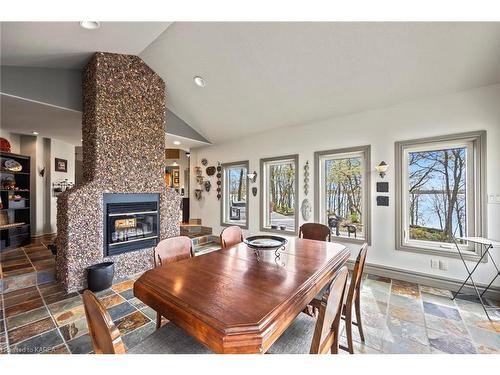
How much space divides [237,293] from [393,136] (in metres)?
3.26

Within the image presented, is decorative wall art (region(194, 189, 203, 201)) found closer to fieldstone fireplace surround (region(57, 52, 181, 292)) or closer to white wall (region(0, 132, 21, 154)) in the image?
fieldstone fireplace surround (region(57, 52, 181, 292))

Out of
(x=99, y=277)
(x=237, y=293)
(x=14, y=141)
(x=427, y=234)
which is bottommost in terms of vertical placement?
(x=99, y=277)

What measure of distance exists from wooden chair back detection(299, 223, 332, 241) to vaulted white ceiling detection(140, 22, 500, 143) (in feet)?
6.35

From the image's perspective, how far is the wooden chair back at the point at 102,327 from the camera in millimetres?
747

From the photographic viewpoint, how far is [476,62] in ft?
7.68

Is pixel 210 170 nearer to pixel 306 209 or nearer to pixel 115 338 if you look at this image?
pixel 306 209

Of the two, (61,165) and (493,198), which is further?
(61,165)

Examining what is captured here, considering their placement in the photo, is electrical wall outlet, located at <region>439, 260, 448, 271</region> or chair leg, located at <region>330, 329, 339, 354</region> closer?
chair leg, located at <region>330, 329, 339, 354</region>

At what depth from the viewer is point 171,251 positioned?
71.3 inches

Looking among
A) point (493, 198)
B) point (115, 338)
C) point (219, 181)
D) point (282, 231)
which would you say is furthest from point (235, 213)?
point (115, 338)

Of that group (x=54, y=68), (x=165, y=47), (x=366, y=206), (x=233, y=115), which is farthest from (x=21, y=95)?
(x=366, y=206)

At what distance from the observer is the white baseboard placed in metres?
2.57

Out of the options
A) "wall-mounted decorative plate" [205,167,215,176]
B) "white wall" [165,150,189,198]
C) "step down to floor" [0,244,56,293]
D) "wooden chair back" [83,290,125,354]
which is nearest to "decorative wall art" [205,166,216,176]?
"wall-mounted decorative plate" [205,167,215,176]
